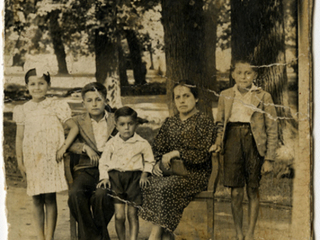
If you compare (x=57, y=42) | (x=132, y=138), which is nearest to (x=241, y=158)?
(x=132, y=138)

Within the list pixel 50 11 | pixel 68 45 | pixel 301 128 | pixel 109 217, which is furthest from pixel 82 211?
pixel 301 128

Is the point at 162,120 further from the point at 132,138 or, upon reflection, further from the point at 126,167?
the point at 126,167

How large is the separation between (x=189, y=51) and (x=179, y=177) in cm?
88

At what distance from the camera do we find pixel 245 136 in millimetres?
2289

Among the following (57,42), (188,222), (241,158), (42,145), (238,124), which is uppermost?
(57,42)

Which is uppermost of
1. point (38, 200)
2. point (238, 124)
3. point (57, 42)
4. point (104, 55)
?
point (57, 42)

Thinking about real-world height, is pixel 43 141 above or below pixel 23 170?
above

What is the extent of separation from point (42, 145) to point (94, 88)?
54 cm

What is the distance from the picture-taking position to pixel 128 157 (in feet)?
7.48

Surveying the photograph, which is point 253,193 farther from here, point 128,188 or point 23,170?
point 23,170

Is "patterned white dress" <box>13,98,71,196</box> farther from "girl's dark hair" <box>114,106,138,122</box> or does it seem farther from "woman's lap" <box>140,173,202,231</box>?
"woman's lap" <box>140,173,202,231</box>

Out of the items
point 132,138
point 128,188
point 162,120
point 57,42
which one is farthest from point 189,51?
point 128,188

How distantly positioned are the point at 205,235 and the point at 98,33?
1602mm
